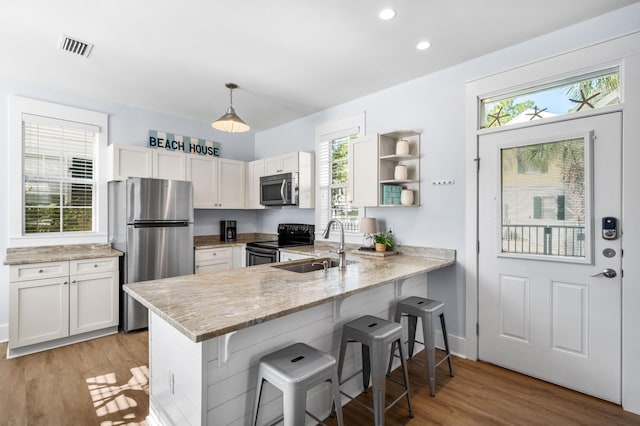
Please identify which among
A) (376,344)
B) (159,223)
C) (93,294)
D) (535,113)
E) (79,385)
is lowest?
(79,385)

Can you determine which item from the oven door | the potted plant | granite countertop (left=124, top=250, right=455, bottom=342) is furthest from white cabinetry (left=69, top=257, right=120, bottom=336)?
the potted plant

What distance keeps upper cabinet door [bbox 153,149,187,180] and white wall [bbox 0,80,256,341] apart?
412mm

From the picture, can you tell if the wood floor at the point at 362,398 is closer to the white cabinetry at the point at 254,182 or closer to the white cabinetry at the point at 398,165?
the white cabinetry at the point at 398,165

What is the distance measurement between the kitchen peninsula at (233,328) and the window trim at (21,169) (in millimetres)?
2554

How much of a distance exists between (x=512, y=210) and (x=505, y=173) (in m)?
0.32

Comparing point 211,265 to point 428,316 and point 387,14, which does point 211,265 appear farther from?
point 387,14

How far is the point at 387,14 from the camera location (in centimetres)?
221

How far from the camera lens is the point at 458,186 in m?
2.96

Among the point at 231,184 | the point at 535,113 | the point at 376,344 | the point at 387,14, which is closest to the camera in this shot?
the point at 376,344

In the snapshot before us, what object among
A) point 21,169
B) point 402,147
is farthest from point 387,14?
point 21,169

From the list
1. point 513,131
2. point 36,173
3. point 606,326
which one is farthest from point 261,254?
point 606,326

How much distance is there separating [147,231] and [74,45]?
1.91 metres

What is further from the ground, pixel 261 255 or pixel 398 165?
pixel 398 165

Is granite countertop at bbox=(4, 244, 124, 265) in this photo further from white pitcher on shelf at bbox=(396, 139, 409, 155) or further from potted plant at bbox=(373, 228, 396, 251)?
white pitcher on shelf at bbox=(396, 139, 409, 155)
